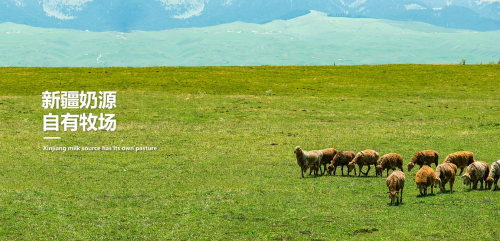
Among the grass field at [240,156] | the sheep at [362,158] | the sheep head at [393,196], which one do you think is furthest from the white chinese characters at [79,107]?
the sheep head at [393,196]

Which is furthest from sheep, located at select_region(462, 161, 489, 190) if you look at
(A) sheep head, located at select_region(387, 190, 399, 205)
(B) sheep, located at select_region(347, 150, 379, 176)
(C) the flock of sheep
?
(B) sheep, located at select_region(347, 150, 379, 176)

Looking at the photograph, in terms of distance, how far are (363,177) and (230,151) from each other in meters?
10.1

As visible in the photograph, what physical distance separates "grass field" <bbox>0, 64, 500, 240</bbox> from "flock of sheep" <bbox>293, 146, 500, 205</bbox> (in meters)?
0.59

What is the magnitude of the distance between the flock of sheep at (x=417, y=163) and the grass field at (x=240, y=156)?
1.94 feet

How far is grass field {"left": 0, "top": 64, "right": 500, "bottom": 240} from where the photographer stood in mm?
15938

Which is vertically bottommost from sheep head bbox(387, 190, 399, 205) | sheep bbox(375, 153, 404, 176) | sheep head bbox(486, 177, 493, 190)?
sheep head bbox(387, 190, 399, 205)

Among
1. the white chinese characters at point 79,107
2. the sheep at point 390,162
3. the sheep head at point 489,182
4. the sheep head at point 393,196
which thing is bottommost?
the sheep head at point 393,196

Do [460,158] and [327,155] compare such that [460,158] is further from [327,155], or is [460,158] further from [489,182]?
[327,155]

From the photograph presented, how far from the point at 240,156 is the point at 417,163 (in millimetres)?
10133

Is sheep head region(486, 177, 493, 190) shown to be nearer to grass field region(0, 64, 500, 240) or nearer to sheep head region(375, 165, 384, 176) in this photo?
grass field region(0, 64, 500, 240)

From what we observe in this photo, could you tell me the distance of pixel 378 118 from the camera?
44219 mm

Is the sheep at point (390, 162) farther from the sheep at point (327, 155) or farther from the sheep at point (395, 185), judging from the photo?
the sheep at point (395, 185)

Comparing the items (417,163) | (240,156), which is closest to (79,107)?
(240,156)

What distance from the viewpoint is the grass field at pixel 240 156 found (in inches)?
627
